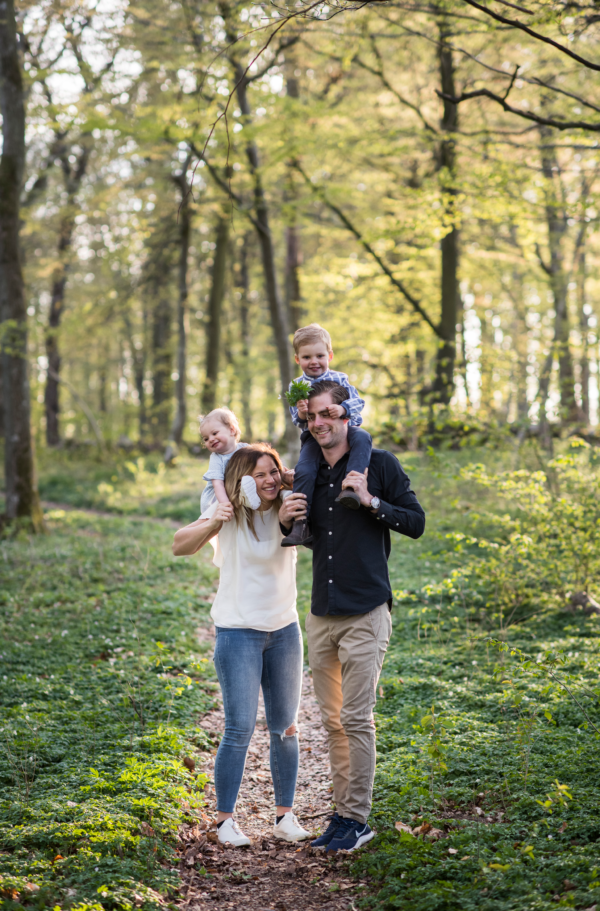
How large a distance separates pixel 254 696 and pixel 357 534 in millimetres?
975

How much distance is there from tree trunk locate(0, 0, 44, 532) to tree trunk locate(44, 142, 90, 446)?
7.13m

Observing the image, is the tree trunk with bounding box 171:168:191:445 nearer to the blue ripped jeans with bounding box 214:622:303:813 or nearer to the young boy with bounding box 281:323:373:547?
the young boy with bounding box 281:323:373:547

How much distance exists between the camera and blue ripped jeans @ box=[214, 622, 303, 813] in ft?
11.3

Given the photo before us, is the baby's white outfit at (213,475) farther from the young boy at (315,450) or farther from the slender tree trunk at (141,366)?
the slender tree trunk at (141,366)

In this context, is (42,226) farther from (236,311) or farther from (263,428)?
(263,428)

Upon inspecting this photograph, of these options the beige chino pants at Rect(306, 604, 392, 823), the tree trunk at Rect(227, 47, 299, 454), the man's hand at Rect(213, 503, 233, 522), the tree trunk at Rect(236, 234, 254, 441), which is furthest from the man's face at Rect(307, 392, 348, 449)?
the tree trunk at Rect(236, 234, 254, 441)

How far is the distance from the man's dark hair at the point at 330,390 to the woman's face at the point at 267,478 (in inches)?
16.2

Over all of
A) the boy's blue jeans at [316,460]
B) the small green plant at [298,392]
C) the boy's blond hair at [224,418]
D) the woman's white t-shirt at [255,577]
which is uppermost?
the small green plant at [298,392]

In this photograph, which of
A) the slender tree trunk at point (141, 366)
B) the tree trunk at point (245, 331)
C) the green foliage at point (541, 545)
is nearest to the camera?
the green foliage at point (541, 545)

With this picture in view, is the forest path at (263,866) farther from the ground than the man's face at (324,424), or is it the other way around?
the man's face at (324,424)

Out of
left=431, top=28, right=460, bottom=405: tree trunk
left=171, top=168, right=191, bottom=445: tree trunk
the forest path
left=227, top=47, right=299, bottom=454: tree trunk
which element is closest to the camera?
the forest path

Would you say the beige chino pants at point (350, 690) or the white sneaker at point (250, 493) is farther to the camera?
the white sneaker at point (250, 493)

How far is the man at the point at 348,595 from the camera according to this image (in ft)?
11.1

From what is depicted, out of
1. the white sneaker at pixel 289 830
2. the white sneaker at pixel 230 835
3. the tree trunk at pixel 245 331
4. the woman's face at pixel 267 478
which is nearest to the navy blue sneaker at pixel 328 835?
the white sneaker at pixel 289 830
